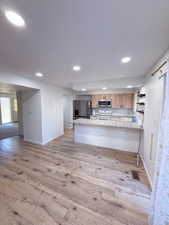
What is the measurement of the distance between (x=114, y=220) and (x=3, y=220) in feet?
4.82

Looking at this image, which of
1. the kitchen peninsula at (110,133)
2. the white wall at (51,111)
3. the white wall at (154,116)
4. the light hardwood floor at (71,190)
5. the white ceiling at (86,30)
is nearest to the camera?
the white ceiling at (86,30)

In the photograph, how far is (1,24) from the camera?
1.00 m

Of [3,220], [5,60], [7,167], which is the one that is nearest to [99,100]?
[5,60]

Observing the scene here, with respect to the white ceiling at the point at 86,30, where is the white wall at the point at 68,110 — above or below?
below

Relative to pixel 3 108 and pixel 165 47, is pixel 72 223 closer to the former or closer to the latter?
pixel 165 47

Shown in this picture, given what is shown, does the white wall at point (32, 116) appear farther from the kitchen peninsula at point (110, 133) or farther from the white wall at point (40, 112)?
the kitchen peninsula at point (110, 133)

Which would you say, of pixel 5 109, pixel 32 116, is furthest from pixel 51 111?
pixel 5 109

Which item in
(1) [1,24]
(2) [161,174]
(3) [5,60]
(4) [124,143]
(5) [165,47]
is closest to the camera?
(1) [1,24]

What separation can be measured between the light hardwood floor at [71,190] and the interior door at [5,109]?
18.0 ft

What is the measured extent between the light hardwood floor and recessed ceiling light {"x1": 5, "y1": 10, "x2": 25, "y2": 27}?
2360 millimetres

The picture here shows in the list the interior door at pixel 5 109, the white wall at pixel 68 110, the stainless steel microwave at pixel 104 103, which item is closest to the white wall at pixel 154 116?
the stainless steel microwave at pixel 104 103

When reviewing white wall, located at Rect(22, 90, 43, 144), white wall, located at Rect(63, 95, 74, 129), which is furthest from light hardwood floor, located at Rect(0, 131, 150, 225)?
white wall, located at Rect(63, 95, 74, 129)

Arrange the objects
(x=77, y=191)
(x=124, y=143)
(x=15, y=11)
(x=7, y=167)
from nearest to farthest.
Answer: (x=15, y=11)
(x=77, y=191)
(x=7, y=167)
(x=124, y=143)

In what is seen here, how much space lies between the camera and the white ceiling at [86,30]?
0.81 metres
